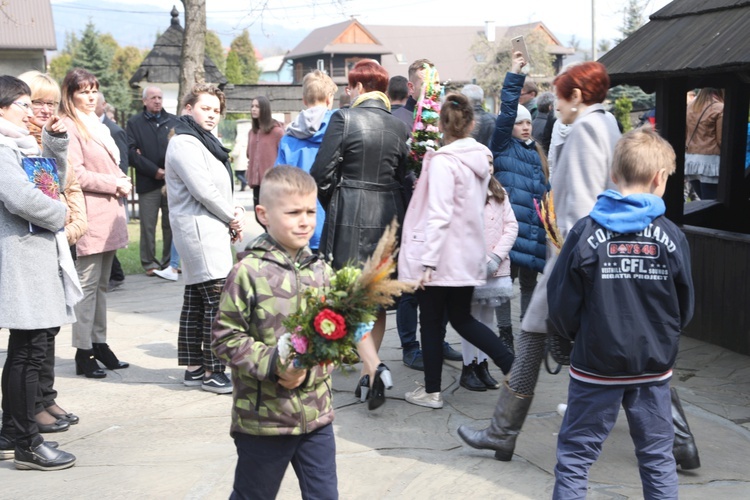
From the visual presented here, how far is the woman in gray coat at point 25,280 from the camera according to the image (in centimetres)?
459

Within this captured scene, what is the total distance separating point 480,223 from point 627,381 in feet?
6.59

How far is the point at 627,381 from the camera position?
357 cm

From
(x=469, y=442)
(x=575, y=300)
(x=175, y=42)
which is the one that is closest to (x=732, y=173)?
(x=469, y=442)

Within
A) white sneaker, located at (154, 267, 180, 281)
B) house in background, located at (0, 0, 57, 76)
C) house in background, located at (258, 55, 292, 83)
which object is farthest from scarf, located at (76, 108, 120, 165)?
house in background, located at (258, 55, 292, 83)

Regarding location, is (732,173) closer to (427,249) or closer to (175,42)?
(427,249)

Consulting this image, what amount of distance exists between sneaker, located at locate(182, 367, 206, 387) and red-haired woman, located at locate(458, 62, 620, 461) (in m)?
2.26

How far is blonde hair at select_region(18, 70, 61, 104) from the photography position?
5.24 metres

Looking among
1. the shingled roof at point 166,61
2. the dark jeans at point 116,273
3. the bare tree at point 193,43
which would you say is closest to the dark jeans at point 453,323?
the dark jeans at point 116,273

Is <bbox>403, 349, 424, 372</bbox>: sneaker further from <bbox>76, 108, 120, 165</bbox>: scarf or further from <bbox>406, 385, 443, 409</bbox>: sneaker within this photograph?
<bbox>76, 108, 120, 165</bbox>: scarf

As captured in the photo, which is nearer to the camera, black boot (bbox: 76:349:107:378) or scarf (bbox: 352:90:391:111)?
scarf (bbox: 352:90:391:111)

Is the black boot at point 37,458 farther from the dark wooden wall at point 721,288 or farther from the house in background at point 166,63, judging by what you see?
the house in background at point 166,63

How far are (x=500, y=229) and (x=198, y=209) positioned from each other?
2053mm

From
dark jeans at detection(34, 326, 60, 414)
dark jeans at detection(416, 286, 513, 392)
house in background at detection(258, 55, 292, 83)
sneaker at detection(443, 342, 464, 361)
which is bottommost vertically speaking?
sneaker at detection(443, 342, 464, 361)

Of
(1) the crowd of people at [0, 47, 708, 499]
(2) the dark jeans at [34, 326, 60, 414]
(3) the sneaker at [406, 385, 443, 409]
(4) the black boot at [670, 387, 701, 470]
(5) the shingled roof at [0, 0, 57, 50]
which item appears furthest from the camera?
(5) the shingled roof at [0, 0, 57, 50]
